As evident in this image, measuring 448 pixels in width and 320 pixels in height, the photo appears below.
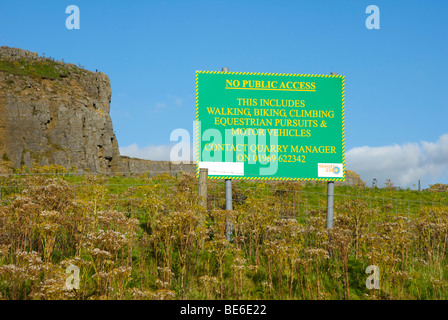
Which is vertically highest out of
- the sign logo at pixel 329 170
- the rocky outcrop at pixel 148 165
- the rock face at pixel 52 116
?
the rock face at pixel 52 116

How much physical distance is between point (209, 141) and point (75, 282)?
20.0ft

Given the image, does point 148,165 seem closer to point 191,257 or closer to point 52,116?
point 52,116

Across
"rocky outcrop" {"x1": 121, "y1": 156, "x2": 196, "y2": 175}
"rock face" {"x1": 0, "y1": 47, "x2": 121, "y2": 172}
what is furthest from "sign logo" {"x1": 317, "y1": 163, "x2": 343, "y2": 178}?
"rocky outcrop" {"x1": 121, "y1": 156, "x2": 196, "y2": 175}

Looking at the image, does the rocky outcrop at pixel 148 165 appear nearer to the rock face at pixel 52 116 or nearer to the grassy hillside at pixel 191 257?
the rock face at pixel 52 116

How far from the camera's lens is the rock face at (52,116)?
130ft

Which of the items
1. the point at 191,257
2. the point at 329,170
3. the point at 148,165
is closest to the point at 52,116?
the point at 148,165

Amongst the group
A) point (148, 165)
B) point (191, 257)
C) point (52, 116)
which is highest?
point (52, 116)

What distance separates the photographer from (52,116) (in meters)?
42.9

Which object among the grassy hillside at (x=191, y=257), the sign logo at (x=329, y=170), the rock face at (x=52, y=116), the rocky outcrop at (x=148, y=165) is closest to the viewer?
the grassy hillside at (x=191, y=257)

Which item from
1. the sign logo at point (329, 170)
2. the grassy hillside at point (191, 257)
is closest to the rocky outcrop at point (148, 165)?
the sign logo at point (329, 170)

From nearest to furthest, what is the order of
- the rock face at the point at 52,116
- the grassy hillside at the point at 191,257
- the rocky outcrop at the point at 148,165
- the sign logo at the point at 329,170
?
the grassy hillside at the point at 191,257 < the sign logo at the point at 329,170 < the rock face at the point at 52,116 < the rocky outcrop at the point at 148,165

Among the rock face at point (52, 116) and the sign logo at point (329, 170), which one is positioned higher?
the rock face at point (52, 116)

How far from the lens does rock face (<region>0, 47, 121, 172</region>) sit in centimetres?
3969
